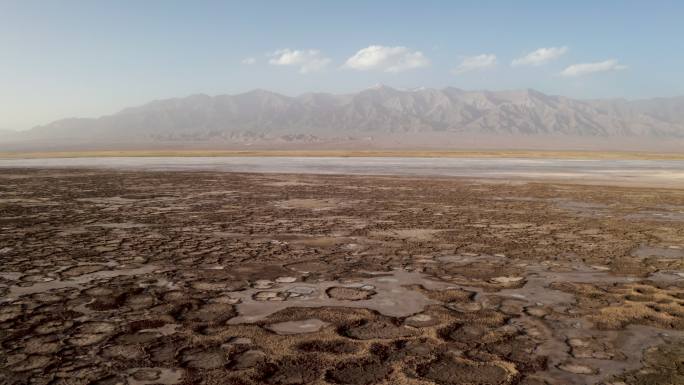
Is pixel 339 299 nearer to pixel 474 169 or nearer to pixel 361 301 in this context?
pixel 361 301

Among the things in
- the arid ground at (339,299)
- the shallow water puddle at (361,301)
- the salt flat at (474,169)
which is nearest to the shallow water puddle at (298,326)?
the arid ground at (339,299)

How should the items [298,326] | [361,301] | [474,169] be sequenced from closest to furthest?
[298,326]
[361,301]
[474,169]

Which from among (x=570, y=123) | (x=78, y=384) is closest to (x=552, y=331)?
(x=78, y=384)

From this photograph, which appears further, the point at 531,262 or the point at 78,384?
the point at 531,262

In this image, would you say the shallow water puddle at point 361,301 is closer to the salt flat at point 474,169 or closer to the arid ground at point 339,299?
the arid ground at point 339,299

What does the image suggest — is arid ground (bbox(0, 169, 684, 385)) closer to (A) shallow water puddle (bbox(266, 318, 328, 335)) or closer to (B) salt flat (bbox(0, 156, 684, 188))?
(A) shallow water puddle (bbox(266, 318, 328, 335))

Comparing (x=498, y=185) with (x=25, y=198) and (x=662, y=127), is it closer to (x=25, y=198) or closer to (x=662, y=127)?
(x=25, y=198)

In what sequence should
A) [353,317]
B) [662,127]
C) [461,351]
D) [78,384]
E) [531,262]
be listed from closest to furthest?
[78,384] < [461,351] < [353,317] < [531,262] < [662,127]

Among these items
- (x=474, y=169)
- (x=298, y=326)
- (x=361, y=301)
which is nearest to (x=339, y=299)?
(x=361, y=301)
